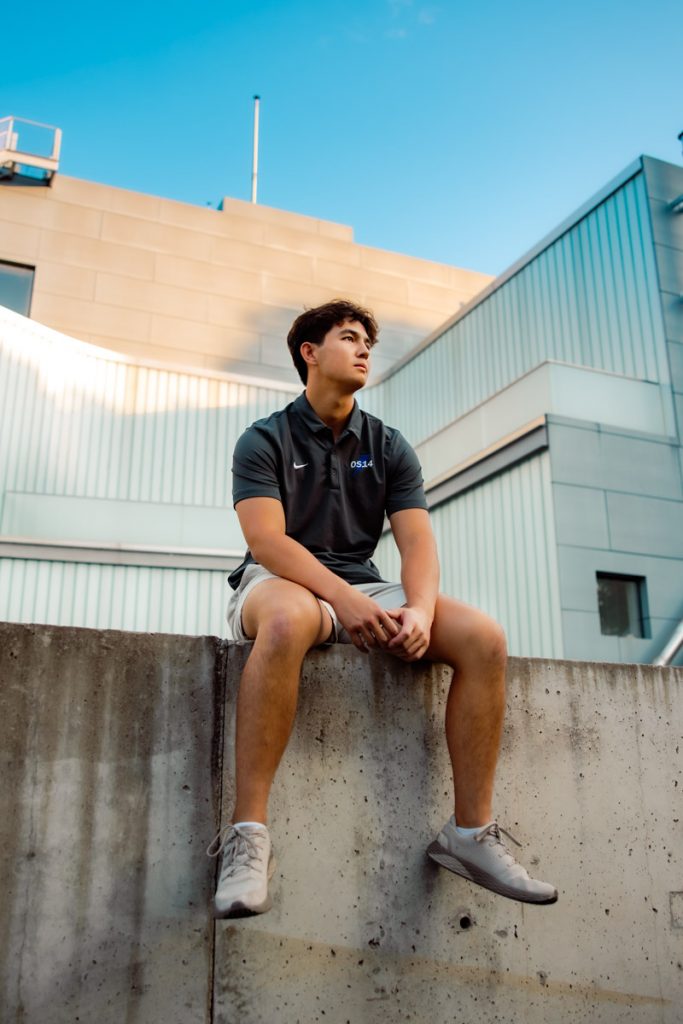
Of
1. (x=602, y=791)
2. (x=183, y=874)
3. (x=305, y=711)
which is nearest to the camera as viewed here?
(x=183, y=874)

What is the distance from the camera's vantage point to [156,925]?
232 cm

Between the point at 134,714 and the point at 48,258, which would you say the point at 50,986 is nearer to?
the point at 134,714

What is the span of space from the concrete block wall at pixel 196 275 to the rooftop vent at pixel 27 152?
0.81ft

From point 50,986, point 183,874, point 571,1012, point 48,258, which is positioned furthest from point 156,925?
point 48,258

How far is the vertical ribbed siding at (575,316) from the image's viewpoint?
10938 millimetres

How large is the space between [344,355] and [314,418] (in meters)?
0.24

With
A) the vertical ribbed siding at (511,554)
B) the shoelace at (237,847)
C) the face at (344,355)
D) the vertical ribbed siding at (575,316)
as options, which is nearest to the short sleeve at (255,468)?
the face at (344,355)

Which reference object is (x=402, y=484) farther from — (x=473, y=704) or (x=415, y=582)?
(x=473, y=704)

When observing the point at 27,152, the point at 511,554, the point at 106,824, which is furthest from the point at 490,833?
the point at 27,152

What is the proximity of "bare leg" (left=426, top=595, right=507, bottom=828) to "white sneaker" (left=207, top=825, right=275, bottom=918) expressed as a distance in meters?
0.57

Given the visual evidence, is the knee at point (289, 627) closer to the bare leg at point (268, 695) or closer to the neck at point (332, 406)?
the bare leg at point (268, 695)

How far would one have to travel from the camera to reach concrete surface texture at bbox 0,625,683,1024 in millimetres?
2277

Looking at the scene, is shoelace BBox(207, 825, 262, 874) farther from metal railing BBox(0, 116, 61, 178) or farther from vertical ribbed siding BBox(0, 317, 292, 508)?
metal railing BBox(0, 116, 61, 178)

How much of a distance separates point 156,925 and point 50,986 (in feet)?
0.92
